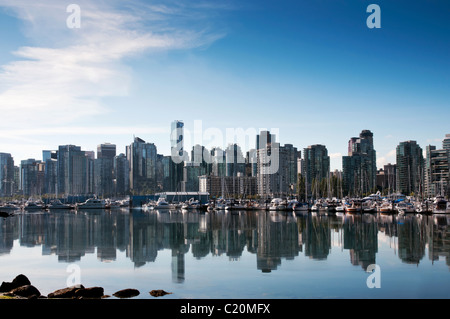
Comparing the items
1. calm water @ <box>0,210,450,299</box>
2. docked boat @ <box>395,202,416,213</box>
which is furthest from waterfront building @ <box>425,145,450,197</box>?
calm water @ <box>0,210,450,299</box>

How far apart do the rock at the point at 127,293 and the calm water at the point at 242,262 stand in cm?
75

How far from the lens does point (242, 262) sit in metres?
38.0

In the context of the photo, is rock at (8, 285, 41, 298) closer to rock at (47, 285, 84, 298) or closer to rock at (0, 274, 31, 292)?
rock at (47, 285, 84, 298)

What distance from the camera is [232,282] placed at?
98.5ft

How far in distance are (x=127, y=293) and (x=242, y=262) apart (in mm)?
13767

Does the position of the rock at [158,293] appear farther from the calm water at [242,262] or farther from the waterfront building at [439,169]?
the waterfront building at [439,169]

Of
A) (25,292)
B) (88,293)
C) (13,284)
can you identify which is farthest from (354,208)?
Answer: (25,292)

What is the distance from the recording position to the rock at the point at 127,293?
2579cm

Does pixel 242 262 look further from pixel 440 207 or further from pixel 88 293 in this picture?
pixel 440 207

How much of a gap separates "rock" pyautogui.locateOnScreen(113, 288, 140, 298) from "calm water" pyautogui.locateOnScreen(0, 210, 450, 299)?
750 millimetres

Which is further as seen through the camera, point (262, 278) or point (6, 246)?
point (6, 246)
